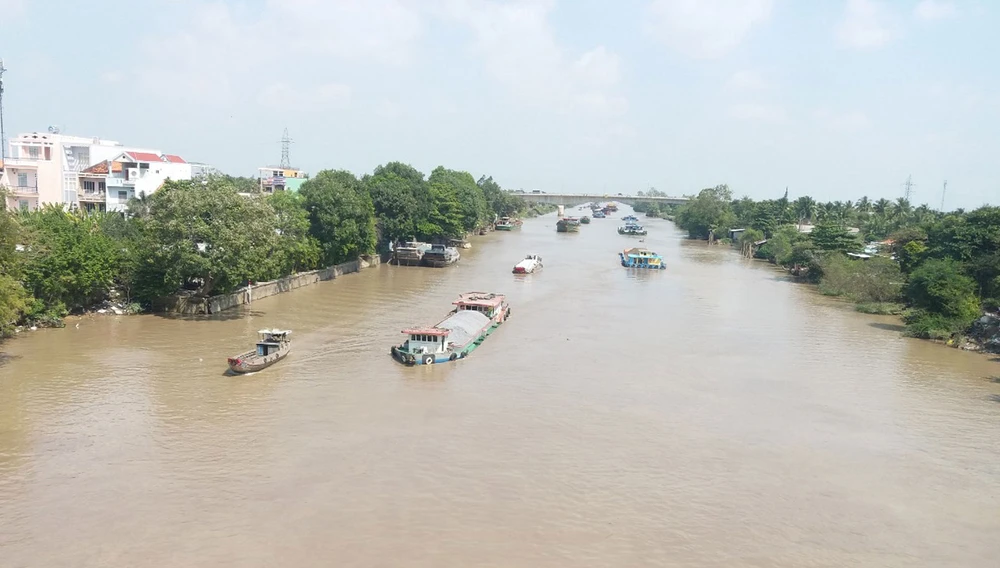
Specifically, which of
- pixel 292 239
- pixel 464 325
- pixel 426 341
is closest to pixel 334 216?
pixel 292 239

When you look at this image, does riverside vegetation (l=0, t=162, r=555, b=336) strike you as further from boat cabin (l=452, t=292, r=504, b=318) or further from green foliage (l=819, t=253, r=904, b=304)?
green foliage (l=819, t=253, r=904, b=304)

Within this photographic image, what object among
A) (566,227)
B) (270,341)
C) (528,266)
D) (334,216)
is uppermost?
(334,216)

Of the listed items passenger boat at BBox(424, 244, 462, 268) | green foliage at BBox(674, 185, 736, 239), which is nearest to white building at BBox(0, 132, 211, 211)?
passenger boat at BBox(424, 244, 462, 268)

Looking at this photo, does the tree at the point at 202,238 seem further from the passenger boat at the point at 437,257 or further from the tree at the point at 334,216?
the passenger boat at the point at 437,257

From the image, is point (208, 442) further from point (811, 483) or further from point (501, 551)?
point (811, 483)

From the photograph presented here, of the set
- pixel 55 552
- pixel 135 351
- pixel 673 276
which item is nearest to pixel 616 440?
pixel 55 552

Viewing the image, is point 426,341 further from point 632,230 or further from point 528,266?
point 632,230
